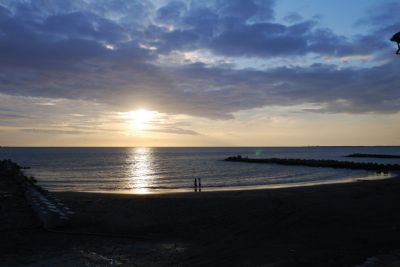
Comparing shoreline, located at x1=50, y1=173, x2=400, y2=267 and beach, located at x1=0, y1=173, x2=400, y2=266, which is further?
shoreline, located at x1=50, y1=173, x2=400, y2=267

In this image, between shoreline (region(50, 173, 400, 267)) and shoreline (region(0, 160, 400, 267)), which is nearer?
shoreline (region(0, 160, 400, 267))

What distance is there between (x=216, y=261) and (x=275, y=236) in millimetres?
3328

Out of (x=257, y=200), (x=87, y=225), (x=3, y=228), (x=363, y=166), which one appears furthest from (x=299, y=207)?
(x=363, y=166)

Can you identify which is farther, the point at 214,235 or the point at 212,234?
the point at 212,234

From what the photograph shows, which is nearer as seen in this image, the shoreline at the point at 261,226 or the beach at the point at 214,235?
the beach at the point at 214,235

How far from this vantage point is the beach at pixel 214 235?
9.69 metres

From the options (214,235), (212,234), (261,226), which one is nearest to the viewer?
(214,235)

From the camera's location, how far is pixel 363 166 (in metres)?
59.5

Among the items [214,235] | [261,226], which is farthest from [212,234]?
[261,226]

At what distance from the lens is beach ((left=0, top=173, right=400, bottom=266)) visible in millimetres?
9688

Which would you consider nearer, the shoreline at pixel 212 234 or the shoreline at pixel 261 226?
the shoreline at pixel 212 234

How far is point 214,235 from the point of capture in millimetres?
12586

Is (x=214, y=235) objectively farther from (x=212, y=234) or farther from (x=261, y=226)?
(x=261, y=226)

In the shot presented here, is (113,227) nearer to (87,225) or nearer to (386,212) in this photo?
(87,225)
